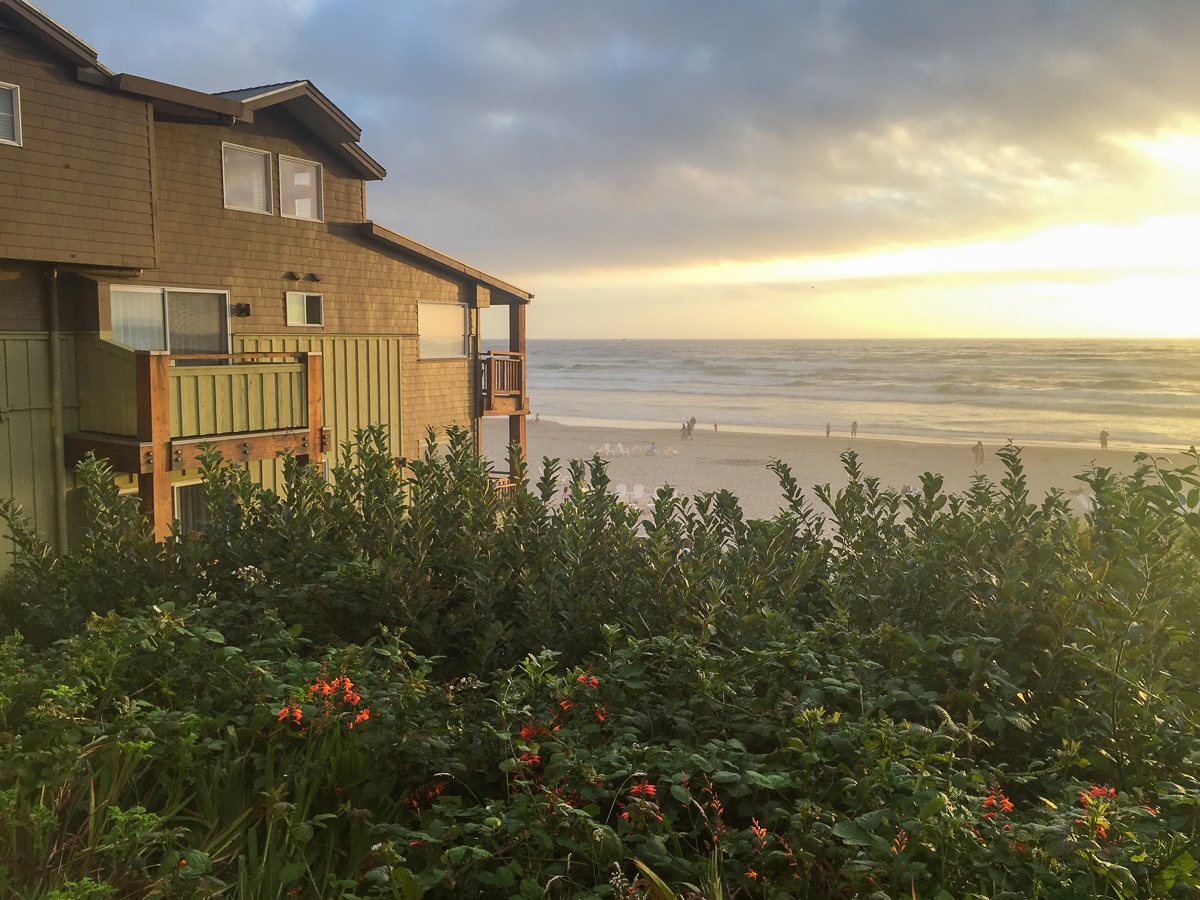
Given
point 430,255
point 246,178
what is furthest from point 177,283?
point 430,255

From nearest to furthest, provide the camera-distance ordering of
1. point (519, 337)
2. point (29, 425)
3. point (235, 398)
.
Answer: point (29, 425) < point (235, 398) < point (519, 337)

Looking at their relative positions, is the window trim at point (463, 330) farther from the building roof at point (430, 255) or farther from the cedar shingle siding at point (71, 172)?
the cedar shingle siding at point (71, 172)

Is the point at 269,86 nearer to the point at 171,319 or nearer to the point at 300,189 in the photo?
the point at 300,189

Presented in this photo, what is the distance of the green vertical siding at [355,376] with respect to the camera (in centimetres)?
1532

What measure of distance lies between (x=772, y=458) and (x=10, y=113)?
18.8m

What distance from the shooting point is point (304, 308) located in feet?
50.5

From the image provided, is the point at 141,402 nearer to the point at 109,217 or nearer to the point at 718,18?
the point at 109,217

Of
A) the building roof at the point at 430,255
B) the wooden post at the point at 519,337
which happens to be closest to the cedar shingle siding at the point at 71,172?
the building roof at the point at 430,255

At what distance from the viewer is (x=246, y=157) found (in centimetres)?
1423

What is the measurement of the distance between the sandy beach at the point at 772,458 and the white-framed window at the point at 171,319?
13.0 metres

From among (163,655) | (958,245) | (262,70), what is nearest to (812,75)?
(163,655)

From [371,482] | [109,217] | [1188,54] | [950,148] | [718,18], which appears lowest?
[371,482]

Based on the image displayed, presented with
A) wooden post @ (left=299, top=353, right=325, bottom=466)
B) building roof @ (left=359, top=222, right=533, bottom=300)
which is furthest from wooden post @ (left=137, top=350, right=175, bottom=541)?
building roof @ (left=359, top=222, right=533, bottom=300)

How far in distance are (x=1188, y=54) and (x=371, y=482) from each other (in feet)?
48.5
